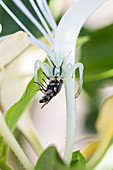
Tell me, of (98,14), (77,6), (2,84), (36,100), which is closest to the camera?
(77,6)

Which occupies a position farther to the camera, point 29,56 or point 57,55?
point 29,56

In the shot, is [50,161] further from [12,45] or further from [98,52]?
[98,52]

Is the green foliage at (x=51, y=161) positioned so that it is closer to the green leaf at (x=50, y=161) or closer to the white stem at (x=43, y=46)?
the green leaf at (x=50, y=161)

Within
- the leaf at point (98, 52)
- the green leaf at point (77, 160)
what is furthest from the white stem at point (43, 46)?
the leaf at point (98, 52)

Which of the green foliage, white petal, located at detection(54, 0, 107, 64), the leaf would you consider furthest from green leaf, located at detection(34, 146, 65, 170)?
the leaf

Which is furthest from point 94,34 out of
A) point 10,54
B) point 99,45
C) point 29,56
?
point 10,54

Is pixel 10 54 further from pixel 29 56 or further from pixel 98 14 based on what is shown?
pixel 98 14
